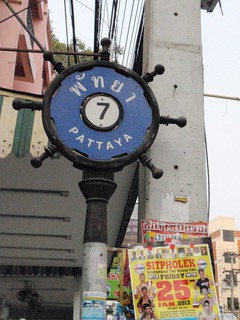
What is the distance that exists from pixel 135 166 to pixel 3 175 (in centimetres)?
226

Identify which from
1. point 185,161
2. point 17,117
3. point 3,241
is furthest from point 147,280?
point 3,241

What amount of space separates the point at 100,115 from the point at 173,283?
1061mm

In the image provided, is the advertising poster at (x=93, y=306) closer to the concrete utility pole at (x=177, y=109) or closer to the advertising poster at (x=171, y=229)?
the advertising poster at (x=171, y=229)

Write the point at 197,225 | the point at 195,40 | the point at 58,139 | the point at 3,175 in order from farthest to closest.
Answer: the point at 3,175 → the point at 195,40 → the point at 197,225 → the point at 58,139

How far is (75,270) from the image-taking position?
407 inches

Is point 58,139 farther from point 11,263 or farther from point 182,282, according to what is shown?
point 11,263

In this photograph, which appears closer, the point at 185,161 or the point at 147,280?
the point at 147,280

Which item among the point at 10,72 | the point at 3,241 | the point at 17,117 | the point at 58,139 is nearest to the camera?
the point at 58,139

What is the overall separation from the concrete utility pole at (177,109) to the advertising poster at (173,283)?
1.80 ft


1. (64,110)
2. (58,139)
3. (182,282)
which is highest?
(64,110)

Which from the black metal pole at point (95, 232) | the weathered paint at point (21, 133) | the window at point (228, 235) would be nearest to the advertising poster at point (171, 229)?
the black metal pole at point (95, 232)

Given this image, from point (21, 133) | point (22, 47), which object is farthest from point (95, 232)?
point (22, 47)

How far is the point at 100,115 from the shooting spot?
2.56 meters

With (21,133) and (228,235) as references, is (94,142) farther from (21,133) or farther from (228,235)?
(228,235)
